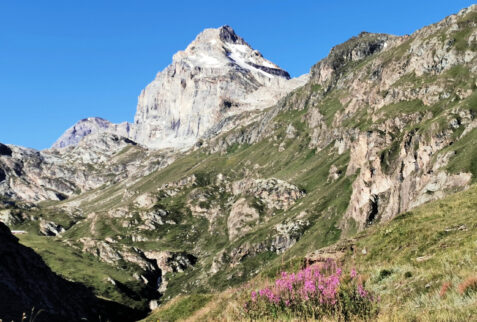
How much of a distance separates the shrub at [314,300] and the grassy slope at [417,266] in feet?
2.18

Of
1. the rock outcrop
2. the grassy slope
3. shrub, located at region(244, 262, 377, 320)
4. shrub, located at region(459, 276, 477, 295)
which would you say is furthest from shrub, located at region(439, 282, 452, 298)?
the rock outcrop

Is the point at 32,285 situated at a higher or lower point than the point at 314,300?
higher

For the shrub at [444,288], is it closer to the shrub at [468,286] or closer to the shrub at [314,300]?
the shrub at [468,286]

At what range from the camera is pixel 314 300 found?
13.6 meters

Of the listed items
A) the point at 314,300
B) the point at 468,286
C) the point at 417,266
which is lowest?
the point at 417,266

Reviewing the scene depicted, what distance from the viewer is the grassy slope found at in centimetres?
1230

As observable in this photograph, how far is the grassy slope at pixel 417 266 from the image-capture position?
12297mm

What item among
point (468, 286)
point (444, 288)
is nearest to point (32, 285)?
point (444, 288)

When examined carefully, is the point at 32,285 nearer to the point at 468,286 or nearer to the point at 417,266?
the point at 417,266

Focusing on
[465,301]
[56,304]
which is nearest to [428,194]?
[56,304]

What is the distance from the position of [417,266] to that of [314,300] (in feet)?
26.6

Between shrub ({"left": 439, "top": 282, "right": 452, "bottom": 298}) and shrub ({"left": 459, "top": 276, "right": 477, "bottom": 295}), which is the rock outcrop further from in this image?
shrub ({"left": 459, "top": 276, "right": 477, "bottom": 295})

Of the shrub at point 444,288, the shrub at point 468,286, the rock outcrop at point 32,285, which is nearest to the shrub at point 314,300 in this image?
the shrub at point 444,288

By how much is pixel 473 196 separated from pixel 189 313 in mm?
23917
